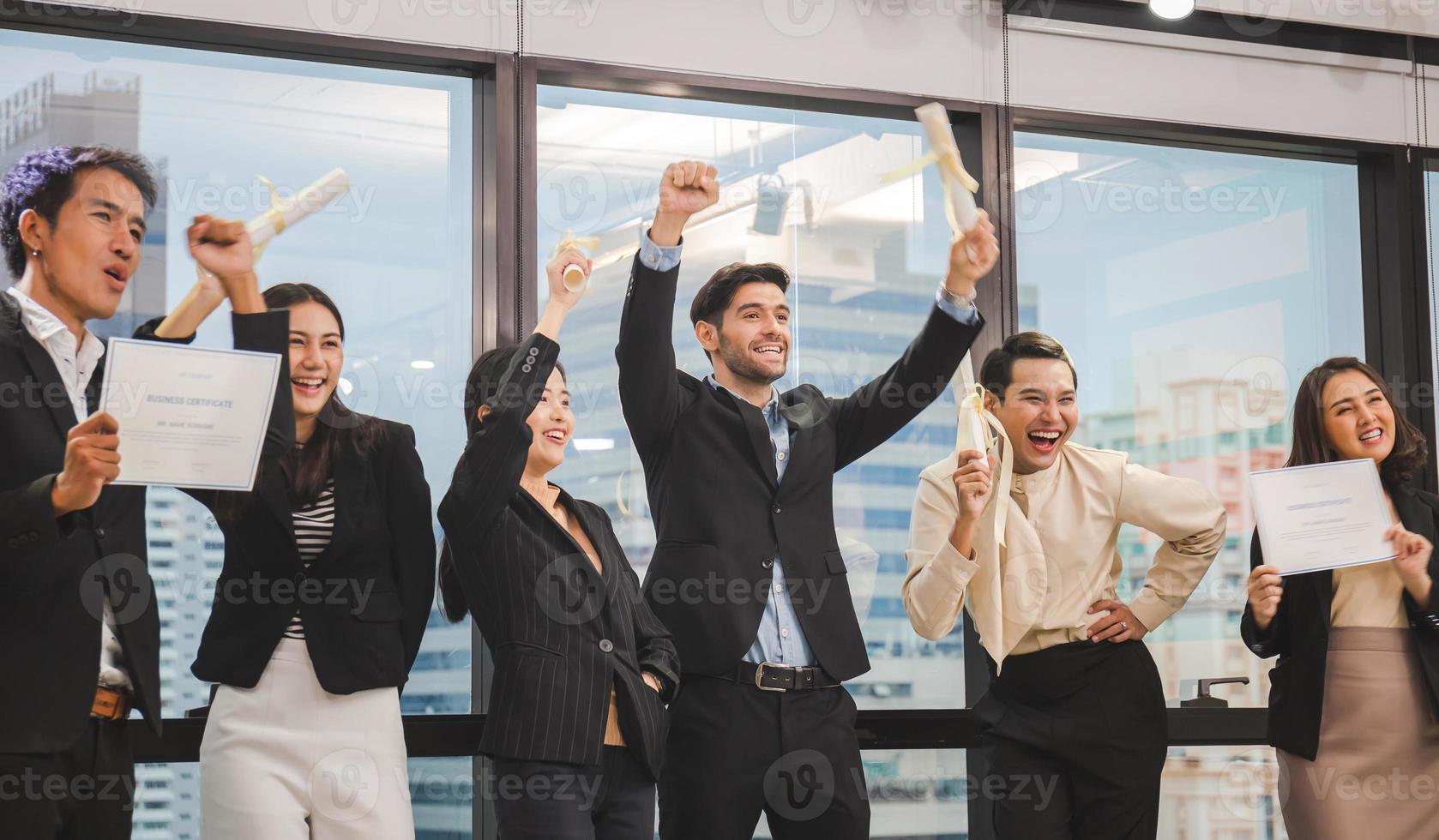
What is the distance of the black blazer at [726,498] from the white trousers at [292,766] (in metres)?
0.75

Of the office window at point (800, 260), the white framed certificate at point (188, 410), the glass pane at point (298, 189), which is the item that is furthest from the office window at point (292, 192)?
the white framed certificate at point (188, 410)

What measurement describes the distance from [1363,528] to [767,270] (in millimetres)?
1647

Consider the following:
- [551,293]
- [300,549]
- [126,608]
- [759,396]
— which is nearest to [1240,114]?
[759,396]

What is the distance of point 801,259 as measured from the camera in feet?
14.5

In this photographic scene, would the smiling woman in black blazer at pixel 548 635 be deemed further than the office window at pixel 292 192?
No

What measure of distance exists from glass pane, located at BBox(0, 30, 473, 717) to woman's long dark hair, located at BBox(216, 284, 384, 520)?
30.6 inches

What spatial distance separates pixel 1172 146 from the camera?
490cm

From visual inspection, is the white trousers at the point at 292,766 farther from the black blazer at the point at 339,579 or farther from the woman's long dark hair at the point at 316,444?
the woman's long dark hair at the point at 316,444

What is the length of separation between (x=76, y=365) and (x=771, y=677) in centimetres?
159

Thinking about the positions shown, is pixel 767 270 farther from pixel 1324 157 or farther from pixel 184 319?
pixel 1324 157

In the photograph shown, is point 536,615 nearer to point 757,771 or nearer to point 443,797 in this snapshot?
point 757,771

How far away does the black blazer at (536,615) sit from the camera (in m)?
2.90

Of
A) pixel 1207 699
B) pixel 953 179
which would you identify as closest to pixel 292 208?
pixel 953 179

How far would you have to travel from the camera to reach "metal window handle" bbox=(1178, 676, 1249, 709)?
4553 mm
